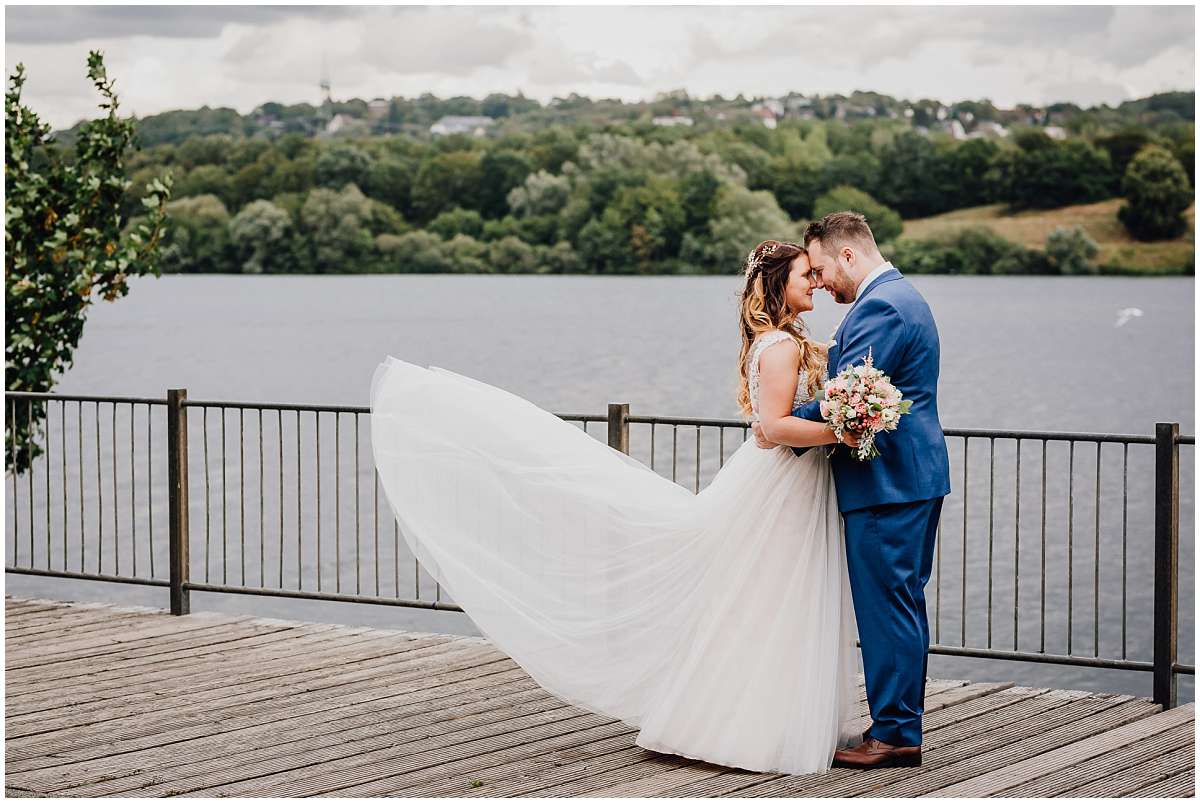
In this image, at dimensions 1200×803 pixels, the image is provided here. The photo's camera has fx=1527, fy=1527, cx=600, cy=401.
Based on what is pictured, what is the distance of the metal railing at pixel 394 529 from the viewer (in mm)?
8266

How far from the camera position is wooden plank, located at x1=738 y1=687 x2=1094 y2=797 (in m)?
5.08

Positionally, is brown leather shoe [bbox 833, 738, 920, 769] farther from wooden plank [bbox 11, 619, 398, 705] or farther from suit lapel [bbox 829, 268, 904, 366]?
wooden plank [bbox 11, 619, 398, 705]

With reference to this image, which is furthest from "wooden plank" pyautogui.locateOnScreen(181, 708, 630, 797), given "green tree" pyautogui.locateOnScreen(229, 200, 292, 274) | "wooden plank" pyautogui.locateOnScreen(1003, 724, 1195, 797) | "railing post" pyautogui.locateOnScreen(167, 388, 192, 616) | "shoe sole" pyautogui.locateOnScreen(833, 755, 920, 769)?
"green tree" pyautogui.locateOnScreen(229, 200, 292, 274)

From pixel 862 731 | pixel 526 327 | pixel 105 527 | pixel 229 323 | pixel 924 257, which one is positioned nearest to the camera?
pixel 862 731

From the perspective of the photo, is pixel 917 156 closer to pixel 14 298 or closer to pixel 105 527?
pixel 105 527

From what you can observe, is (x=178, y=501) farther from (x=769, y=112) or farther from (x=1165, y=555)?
(x=769, y=112)

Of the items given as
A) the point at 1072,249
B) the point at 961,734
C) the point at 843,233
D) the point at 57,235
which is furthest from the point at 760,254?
the point at 1072,249

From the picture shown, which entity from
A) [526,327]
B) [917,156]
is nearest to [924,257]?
[917,156]

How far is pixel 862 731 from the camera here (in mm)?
5895

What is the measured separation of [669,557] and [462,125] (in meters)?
53.7

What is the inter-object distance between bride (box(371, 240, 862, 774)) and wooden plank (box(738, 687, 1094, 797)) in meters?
0.10

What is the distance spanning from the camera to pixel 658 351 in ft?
177

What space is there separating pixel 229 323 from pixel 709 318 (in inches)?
793

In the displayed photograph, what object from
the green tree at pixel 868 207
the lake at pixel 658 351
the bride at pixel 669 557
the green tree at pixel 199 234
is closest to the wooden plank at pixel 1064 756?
the bride at pixel 669 557
